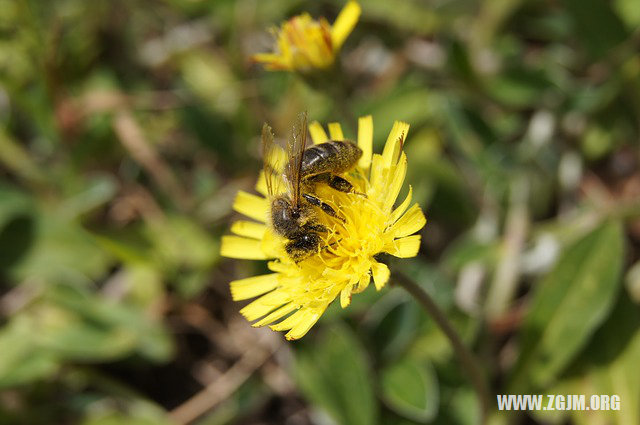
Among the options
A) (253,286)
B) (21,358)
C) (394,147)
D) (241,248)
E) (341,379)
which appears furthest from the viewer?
(21,358)

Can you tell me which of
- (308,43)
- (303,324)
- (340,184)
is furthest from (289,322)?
(308,43)

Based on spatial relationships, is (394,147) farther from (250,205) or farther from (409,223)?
(250,205)

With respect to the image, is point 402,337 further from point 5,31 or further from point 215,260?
point 5,31

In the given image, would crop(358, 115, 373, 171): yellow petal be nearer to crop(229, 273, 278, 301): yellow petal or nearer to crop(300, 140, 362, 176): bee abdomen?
crop(300, 140, 362, 176): bee abdomen

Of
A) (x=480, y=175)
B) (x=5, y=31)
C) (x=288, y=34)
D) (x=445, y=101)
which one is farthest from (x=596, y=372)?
(x=5, y=31)

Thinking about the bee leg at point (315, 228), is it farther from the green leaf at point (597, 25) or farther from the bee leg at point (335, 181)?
the green leaf at point (597, 25)
